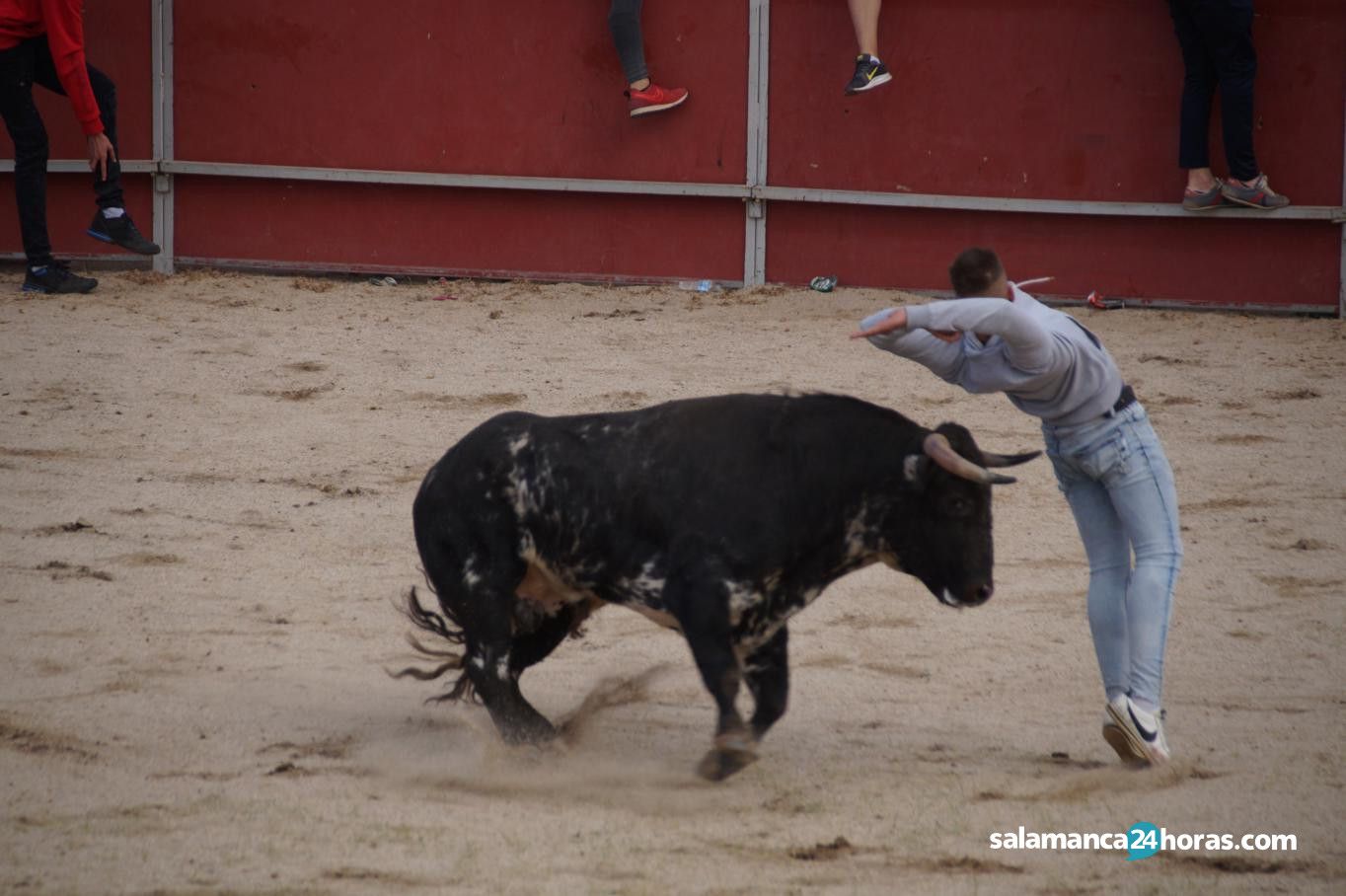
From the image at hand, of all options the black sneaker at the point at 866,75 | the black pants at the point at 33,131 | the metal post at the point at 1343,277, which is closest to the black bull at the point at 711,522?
the black sneaker at the point at 866,75

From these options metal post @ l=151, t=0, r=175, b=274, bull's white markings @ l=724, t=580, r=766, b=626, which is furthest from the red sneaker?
bull's white markings @ l=724, t=580, r=766, b=626

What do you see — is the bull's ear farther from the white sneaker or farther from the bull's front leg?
the white sneaker

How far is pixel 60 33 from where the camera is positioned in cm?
909

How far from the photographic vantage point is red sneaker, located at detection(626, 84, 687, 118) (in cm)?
995

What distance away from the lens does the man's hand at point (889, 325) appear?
14.1 feet

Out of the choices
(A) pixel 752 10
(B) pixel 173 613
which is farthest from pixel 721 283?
(B) pixel 173 613

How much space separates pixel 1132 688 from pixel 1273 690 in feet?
3.08

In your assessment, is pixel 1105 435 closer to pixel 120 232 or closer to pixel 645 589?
pixel 645 589

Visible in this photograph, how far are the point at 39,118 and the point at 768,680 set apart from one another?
6.44 metres

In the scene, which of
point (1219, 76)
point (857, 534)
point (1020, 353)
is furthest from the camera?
point (1219, 76)

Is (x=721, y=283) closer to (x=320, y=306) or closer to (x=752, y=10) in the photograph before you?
(x=752, y=10)

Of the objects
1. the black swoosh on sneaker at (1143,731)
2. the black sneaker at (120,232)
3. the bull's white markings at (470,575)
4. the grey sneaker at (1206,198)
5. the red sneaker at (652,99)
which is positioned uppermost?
the red sneaker at (652,99)

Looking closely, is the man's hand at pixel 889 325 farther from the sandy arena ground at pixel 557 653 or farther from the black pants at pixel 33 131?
the black pants at pixel 33 131

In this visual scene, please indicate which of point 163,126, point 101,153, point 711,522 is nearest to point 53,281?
point 101,153
